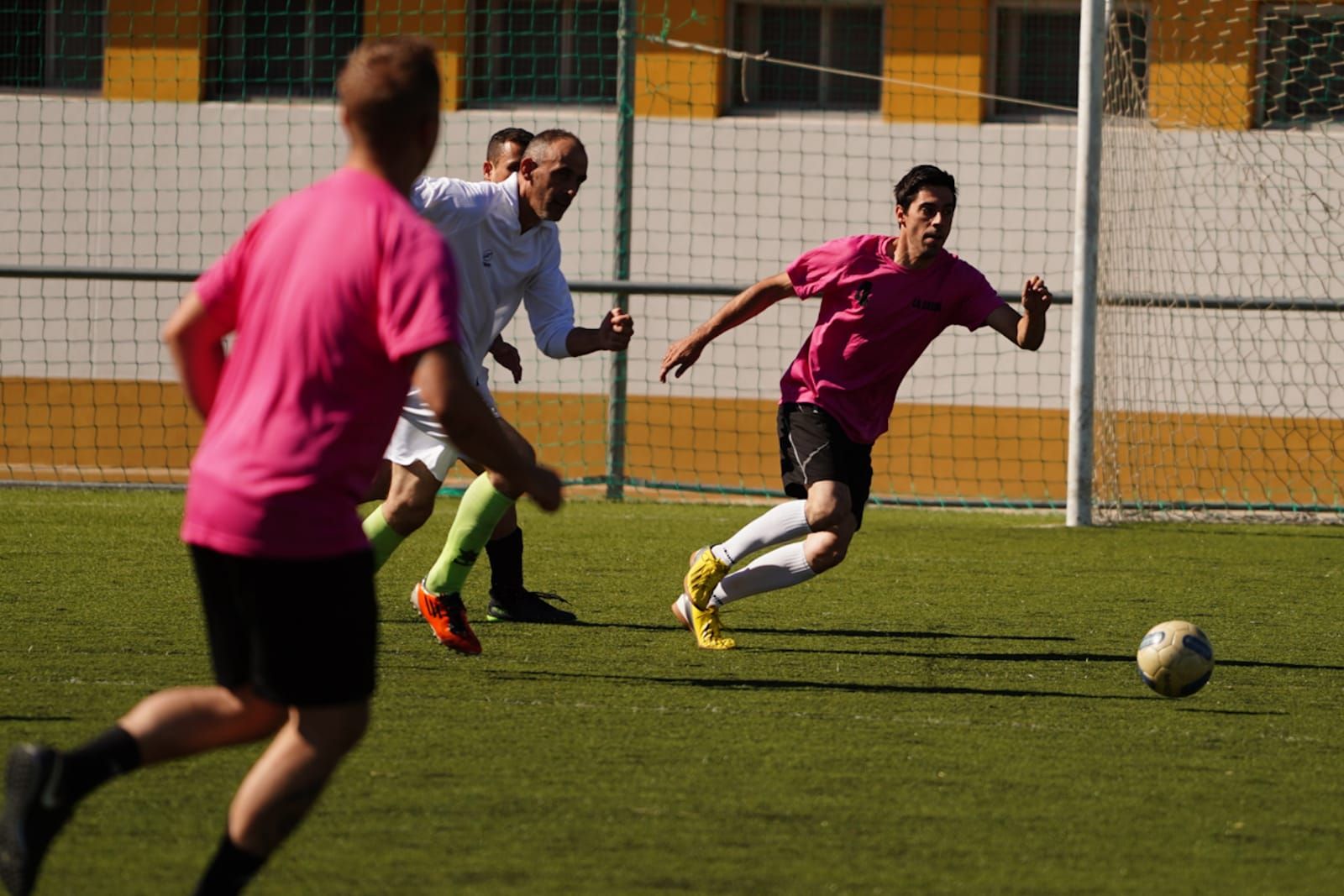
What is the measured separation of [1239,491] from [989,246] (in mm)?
2410

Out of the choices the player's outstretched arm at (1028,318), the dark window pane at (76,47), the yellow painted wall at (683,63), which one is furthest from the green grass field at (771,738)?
the dark window pane at (76,47)

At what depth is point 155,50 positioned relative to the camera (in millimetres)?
13727

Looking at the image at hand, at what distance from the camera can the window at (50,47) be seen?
14.1m

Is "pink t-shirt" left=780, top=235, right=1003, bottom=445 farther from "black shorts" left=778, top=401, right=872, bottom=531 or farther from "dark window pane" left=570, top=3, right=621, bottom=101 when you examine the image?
"dark window pane" left=570, top=3, right=621, bottom=101

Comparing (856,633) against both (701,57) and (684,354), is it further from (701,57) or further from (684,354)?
(701,57)

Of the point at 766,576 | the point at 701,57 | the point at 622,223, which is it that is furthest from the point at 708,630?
the point at 701,57

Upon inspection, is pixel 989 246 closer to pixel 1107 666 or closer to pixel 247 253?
pixel 1107 666

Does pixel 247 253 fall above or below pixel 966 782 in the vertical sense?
above

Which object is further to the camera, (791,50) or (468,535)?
(791,50)

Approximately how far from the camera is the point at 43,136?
14016mm

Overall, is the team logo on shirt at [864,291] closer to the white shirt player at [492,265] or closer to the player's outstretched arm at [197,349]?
the white shirt player at [492,265]

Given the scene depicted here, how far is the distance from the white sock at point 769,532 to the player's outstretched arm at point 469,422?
11.5 feet

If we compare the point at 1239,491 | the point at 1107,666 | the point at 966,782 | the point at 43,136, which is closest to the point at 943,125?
the point at 1239,491

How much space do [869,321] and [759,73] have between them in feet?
24.9
